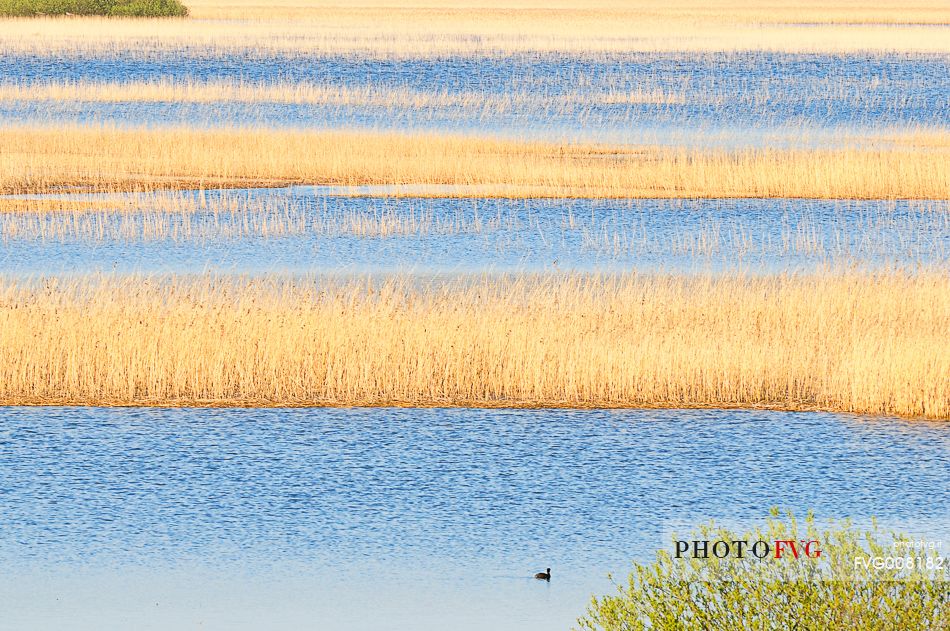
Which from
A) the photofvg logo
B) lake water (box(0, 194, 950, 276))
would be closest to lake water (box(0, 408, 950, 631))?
the photofvg logo

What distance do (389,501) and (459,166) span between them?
21625 millimetres

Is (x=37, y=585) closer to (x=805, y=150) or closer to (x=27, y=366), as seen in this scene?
(x=27, y=366)

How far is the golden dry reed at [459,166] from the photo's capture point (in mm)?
30594

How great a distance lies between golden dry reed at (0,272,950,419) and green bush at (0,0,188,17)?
255 feet

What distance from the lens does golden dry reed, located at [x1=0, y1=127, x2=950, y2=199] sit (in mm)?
30594

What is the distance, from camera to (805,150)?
35750 mm

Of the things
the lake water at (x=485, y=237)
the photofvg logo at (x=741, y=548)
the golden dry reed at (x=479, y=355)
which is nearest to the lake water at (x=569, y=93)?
the lake water at (x=485, y=237)

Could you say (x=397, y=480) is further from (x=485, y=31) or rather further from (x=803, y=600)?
(x=485, y=31)

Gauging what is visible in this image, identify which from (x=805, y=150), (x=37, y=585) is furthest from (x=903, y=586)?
(x=805, y=150)

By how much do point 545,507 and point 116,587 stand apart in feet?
9.77

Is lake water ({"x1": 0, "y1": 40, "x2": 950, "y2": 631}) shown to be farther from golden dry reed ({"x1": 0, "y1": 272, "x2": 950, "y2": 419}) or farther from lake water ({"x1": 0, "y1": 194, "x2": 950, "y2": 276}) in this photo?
golden dry reed ({"x1": 0, "y1": 272, "x2": 950, "y2": 419})

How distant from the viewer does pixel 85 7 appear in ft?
307

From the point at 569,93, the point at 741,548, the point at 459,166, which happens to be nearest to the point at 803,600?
the point at 741,548

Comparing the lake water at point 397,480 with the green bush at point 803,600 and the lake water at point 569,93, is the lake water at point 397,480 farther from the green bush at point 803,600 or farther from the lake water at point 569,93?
the lake water at point 569,93
